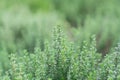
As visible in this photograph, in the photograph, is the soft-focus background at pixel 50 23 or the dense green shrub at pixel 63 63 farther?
the soft-focus background at pixel 50 23

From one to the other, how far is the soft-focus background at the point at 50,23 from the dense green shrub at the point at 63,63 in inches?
24.6

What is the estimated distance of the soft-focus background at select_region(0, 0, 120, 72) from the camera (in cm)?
493

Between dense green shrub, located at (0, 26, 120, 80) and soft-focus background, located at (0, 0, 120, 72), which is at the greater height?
soft-focus background, located at (0, 0, 120, 72)

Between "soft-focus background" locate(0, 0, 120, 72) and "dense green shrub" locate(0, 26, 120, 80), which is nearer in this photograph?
"dense green shrub" locate(0, 26, 120, 80)

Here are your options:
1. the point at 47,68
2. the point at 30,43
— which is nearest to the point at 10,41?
the point at 30,43

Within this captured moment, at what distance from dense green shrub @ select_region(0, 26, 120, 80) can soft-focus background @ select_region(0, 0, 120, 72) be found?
62cm

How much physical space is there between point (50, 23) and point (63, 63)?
2753mm

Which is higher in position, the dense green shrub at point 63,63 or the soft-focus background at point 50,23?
the soft-focus background at point 50,23

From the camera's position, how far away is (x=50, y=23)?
590 cm

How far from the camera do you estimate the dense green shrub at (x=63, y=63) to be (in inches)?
119

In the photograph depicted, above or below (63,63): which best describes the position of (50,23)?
above

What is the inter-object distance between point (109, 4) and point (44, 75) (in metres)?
4.28

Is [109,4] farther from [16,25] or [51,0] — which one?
[16,25]

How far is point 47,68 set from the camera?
321 centimetres
